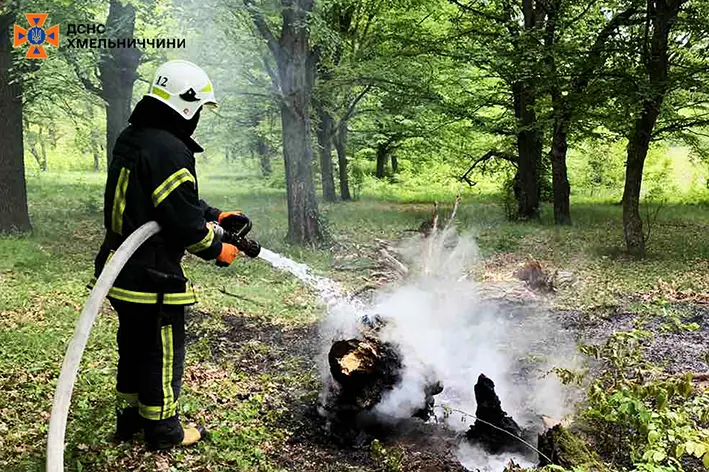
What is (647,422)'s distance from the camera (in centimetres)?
269

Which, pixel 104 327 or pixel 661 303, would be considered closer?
pixel 661 303

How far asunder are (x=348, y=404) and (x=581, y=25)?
10.7 m

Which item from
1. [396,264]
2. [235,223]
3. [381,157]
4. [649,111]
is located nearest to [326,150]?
[381,157]

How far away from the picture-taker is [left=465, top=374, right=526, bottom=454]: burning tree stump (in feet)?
11.9

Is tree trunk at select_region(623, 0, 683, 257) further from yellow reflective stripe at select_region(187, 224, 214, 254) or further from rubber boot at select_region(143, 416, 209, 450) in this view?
rubber boot at select_region(143, 416, 209, 450)

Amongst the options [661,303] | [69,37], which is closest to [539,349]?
[661,303]

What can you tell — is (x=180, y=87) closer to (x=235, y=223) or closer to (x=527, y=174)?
(x=235, y=223)

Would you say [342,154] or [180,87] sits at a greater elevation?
[342,154]

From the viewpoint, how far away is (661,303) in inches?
140

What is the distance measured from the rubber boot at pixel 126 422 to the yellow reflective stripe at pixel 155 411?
0.54 feet

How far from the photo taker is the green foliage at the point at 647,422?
7.71 feet

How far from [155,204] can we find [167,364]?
0.93 m

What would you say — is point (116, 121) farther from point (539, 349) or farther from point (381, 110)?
point (539, 349)

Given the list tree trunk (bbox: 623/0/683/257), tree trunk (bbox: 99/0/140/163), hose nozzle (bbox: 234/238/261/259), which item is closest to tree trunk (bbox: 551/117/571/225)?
tree trunk (bbox: 623/0/683/257)
